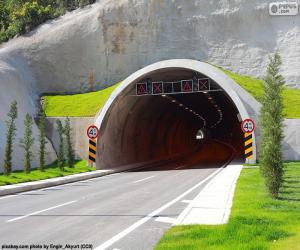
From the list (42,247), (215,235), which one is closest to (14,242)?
(42,247)

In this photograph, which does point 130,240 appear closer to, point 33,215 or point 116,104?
point 33,215

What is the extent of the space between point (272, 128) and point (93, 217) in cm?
588

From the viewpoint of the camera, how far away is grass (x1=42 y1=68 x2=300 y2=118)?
4112 centimetres

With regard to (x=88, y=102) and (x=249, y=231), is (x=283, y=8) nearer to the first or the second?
(x=88, y=102)

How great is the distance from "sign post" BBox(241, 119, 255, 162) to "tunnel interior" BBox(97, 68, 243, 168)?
18.9 feet

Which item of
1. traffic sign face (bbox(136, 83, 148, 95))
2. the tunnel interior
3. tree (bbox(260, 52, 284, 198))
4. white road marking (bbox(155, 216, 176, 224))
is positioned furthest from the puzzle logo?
white road marking (bbox(155, 216, 176, 224))

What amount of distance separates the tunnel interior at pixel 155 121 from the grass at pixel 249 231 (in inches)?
964

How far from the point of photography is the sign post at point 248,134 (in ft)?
102

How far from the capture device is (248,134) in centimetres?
3247

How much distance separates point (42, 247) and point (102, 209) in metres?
5.74

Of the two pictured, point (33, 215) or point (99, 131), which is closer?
point (33, 215)

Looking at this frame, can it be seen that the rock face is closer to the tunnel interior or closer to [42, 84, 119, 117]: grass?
[42, 84, 119, 117]: grass

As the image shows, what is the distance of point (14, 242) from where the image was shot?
9.37m

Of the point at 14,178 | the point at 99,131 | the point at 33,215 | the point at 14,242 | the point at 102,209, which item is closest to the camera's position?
the point at 14,242
